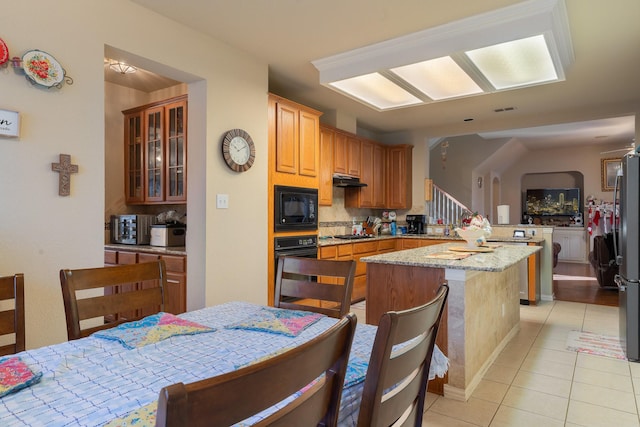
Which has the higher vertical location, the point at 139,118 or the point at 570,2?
the point at 570,2

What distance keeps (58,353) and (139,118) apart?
3496 mm

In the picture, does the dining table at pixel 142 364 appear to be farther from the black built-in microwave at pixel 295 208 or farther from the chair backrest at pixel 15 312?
the black built-in microwave at pixel 295 208

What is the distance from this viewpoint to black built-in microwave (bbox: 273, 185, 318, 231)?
3.76 metres

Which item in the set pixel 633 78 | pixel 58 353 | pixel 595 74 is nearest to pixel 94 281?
pixel 58 353

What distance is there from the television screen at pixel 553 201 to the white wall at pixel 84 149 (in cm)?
928

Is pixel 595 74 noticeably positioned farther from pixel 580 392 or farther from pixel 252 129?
pixel 252 129

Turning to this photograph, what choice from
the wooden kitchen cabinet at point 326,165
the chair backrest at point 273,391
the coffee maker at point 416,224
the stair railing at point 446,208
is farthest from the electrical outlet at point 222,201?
the stair railing at point 446,208

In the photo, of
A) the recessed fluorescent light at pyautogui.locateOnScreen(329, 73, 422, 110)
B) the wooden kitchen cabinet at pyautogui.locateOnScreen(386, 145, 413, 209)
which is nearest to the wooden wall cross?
the recessed fluorescent light at pyautogui.locateOnScreen(329, 73, 422, 110)

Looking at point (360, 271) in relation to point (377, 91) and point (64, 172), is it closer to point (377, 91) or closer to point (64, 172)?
point (377, 91)

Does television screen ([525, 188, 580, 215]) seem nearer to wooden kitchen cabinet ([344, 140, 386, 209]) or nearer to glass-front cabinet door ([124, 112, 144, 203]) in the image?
wooden kitchen cabinet ([344, 140, 386, 209])

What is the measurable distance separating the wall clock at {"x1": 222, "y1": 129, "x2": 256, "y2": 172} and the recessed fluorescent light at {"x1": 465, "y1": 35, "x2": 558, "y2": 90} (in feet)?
6.23

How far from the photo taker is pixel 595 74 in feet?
12.7

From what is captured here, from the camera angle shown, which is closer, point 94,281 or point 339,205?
point 94,281

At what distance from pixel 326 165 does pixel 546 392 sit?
324 centimetres
